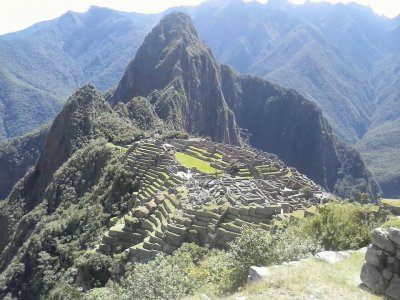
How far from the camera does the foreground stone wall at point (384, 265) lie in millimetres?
14484

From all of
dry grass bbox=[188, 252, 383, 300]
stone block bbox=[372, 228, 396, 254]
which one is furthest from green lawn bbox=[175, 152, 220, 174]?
stone block bbox=[372, 228, 396, 254]

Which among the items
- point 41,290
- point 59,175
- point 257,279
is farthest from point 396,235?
point 59,175

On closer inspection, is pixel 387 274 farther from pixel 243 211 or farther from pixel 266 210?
pixel 266 210

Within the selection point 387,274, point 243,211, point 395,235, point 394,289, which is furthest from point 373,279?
point 243,211

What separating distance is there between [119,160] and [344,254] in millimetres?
64897

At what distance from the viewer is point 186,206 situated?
4359 centimetres

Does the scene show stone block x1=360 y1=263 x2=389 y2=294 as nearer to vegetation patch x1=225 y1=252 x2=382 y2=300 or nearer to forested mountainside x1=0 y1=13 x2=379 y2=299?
vegetation patch x1=225 y1=252 x2=382 y2=300

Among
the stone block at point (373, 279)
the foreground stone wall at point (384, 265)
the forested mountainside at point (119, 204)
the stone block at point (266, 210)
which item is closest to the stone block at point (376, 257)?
the foreground stone wall at point (384, 265)

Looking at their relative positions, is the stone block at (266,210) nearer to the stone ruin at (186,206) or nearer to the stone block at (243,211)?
the stone ruin at (186,206)

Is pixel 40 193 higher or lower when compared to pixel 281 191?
lower

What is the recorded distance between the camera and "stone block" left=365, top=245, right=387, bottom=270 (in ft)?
48.4

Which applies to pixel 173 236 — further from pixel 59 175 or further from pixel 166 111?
pixel 166 111

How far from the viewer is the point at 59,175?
328ft

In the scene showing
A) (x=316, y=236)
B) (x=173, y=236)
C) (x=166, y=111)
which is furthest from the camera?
(x=166, y=111)
